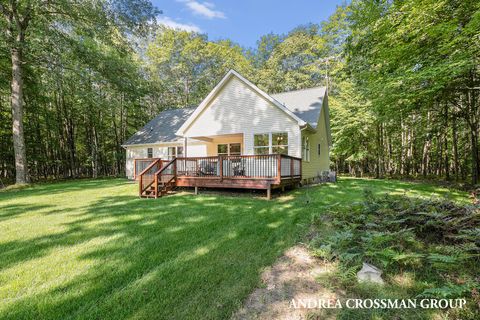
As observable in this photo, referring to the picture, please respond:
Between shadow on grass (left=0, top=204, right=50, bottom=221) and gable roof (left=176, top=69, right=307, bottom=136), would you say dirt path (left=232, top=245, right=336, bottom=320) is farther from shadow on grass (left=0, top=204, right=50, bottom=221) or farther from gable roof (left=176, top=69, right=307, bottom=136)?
gable roof (left=176, top=69, right=307, bottom=136)

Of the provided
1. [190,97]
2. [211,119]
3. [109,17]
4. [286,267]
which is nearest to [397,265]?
[286,267]

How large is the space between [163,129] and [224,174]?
1144 centimetres

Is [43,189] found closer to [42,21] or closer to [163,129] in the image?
[163,129]

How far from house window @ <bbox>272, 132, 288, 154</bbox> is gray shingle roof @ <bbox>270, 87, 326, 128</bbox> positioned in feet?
5.07

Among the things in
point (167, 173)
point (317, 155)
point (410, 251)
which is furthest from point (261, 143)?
point (410, 251)

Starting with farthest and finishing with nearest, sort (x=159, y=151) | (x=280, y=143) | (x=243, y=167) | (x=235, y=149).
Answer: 1. (x=159, y=151)
2. (x=235, y=149)
3. (x=280, y=143)
4. (x=243, y=167)

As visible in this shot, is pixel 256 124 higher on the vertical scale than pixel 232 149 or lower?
higher

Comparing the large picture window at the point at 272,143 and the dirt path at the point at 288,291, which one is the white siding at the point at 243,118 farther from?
the dirt path at the point at 288,291

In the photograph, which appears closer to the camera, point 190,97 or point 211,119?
point 211,119

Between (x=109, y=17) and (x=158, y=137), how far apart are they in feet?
26.9

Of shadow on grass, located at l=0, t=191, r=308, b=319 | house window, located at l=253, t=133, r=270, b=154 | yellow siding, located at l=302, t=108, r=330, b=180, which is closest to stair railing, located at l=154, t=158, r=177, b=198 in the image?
shadow on grass, located at l=0, t=191, r=308, b=319

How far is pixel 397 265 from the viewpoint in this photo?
9.18ft

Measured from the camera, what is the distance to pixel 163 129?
18.6m

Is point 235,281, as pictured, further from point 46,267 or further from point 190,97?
point 190,97
